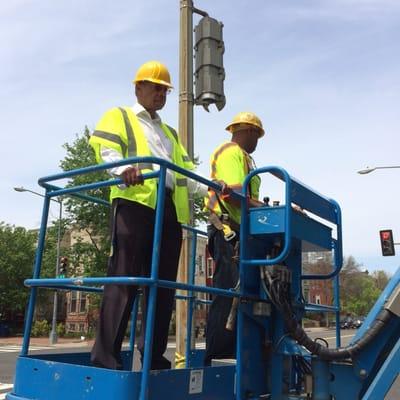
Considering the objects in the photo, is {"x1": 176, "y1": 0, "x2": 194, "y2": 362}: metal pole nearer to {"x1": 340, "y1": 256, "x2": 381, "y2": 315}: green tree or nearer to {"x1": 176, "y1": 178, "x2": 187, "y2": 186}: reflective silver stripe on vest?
{"x1": 176, "y1": 178, "x2": 187, "y2": 186}: reflective silver stripe on vest

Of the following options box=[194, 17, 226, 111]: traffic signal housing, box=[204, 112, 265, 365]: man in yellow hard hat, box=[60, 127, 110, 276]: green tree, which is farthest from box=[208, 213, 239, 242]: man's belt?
box=[60, 127, 110, 276]: green tree

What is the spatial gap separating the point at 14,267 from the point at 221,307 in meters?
42.1

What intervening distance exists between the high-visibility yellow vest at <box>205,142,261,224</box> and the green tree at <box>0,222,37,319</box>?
133ft

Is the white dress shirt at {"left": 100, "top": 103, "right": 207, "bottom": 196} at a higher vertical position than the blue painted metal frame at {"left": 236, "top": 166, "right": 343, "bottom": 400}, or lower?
higher

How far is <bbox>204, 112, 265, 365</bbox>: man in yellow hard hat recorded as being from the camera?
12.0 feet

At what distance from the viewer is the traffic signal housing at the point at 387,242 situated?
63.8 feet

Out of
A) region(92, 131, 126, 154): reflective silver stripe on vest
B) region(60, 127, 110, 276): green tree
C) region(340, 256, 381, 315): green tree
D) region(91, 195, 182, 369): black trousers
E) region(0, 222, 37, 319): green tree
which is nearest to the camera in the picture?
region(91, 195, 182, 369): black trousers

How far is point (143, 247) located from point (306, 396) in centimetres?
148

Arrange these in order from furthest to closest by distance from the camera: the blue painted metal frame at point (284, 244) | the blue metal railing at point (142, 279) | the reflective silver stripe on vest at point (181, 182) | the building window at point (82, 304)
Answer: the building window at point (82, 304) → the reflective silver stripe on vest at point (181, 182) → the blue painted metal frame at point (284, 244) → the blue metal railing at point (142, 279)

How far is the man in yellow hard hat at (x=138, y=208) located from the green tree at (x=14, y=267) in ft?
134

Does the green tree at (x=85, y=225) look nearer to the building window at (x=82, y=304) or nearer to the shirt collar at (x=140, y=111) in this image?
the building window at (x=82, y=304)

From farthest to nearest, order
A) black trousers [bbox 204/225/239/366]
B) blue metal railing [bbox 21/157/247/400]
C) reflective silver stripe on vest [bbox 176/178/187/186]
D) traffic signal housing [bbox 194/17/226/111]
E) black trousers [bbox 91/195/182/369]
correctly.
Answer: traffic signal housing [bbox 194/17/226/111] < reflective silver stripe on vest [bbox 176/178/187/186] < black trousers [bbox 204/225/239/366] < black trousers [bbox 91/195/182/369] < blue metal railing [bbox 21/157/247/400]

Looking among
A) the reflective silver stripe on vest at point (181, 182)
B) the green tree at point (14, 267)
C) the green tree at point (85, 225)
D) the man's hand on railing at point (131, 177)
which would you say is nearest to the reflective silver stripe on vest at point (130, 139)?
the reflective silver stripe on vest at point (181, 182)

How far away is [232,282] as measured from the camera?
371cm
